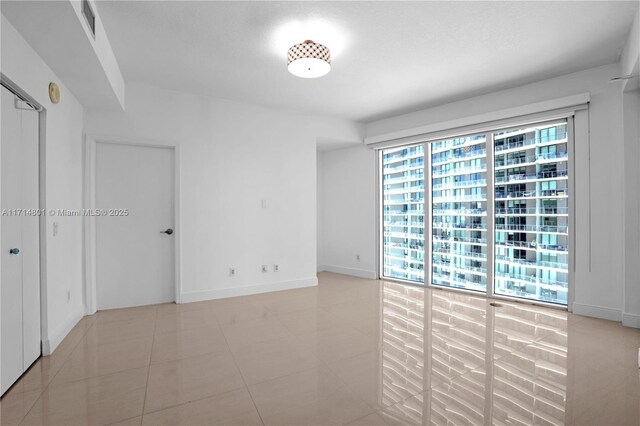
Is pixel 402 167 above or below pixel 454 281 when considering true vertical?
above

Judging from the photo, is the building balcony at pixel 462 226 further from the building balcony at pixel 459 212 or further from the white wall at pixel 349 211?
the white wall at pixel 349 211

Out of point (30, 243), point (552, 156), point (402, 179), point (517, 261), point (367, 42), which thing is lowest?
point (517, 261)

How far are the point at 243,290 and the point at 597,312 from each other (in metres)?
4.20

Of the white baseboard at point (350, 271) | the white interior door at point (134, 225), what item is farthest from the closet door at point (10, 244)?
the white baseboard at point (350, 271)

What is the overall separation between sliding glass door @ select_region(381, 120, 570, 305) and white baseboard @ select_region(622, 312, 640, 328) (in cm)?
67

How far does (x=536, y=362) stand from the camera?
2521mm

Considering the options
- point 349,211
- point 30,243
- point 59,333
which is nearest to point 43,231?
point 30,243

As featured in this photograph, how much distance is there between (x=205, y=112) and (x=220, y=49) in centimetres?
139

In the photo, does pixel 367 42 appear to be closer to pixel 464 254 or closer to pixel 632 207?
pixel 632 207

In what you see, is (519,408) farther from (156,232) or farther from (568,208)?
(156,232)

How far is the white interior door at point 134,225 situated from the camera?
389 cm

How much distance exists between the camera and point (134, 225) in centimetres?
404

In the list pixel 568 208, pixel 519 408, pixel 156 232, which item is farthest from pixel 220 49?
pixel 568 208

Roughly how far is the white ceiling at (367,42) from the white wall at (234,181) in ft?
1.30
